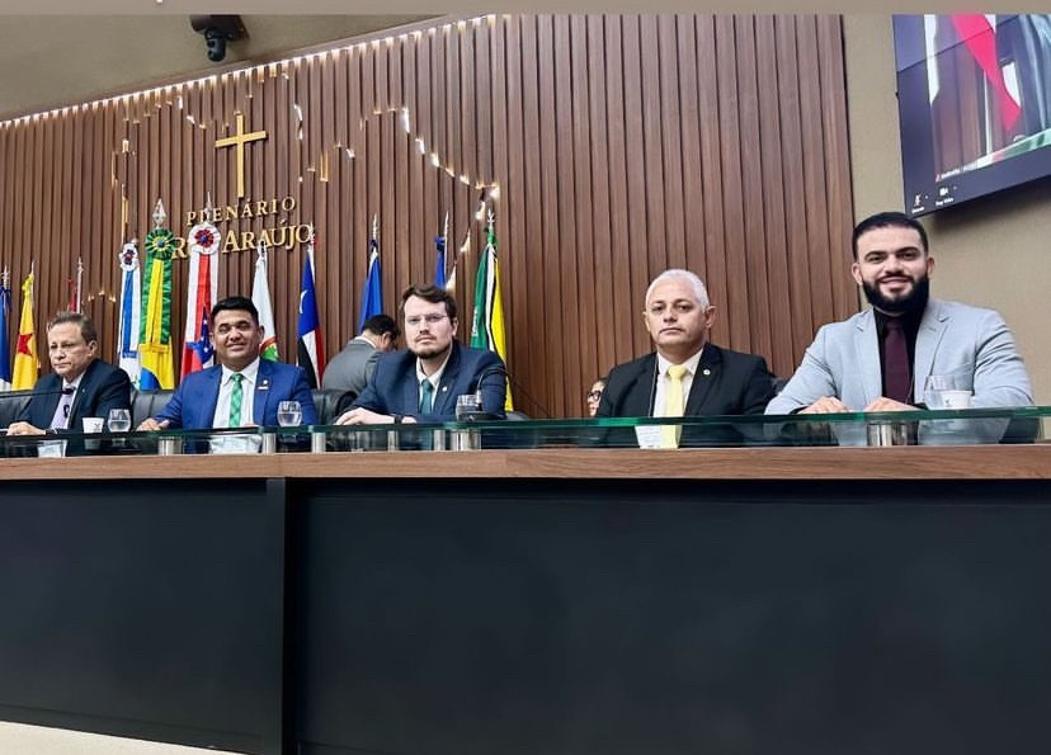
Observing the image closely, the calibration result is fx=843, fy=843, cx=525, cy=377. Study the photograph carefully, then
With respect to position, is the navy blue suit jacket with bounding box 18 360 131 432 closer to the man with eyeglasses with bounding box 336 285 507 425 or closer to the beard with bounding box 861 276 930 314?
the man with eyeglasses with bounding box 336 285 507 425

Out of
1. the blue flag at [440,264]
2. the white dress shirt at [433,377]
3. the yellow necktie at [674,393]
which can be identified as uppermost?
the blue flag at [440,264]

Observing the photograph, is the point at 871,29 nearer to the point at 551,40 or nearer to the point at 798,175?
the point at 798,175

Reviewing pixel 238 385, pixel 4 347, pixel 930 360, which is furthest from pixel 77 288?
pixel 930 360

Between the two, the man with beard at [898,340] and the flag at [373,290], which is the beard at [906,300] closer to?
the man with beard at [898,340]

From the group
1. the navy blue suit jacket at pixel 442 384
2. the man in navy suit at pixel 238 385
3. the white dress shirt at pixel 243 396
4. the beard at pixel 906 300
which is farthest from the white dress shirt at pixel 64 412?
the beard at pixel 906 300

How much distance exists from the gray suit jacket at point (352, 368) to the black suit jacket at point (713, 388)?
1938mm

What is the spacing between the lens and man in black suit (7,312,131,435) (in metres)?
3.13

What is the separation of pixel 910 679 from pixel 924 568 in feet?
0.46

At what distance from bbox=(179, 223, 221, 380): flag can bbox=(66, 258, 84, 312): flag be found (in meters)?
0.93

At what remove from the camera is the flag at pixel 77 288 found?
6.16 meters

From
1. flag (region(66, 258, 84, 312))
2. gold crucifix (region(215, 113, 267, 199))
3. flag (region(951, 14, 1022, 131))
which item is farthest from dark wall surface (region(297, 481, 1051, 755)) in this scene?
flag (region(66, 258, 84, 312))

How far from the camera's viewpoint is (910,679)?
3.50ft

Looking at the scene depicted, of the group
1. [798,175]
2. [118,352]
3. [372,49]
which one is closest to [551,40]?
[372,49]

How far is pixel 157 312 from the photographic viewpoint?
5816 mm
